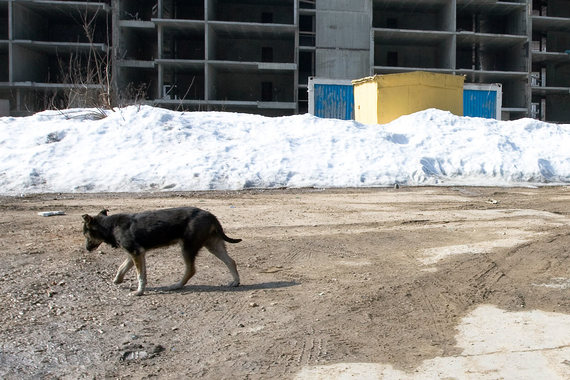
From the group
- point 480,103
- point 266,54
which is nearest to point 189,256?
point 480,103

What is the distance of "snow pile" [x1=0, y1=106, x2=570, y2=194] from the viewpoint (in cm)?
1333

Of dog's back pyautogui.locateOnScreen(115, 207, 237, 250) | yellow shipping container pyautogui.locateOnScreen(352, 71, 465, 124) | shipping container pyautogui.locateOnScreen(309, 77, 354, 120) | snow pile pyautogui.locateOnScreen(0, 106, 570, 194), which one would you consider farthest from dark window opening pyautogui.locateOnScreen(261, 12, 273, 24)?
dog's back pyautogui.locateOnScreen(115, 207, 237, 250)

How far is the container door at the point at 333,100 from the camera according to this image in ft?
93.2

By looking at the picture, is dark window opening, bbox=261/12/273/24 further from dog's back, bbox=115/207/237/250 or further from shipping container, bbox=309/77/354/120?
dog's back, bbox=115/207/237/250

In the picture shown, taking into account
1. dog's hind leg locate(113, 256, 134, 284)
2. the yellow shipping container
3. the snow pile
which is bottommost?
dog's hind leg locate(113, 256, 134, 284)

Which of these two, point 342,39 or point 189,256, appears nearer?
point 189,256

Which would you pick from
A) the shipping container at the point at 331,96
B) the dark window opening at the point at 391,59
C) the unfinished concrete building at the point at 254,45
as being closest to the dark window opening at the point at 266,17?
the unfinished concrete building at the point at 254,45

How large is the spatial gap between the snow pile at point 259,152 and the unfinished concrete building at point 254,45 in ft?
61.1

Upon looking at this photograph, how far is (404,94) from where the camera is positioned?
19984 mm

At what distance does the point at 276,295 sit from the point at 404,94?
16555 mm

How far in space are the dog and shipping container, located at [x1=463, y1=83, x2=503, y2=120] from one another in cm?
2486

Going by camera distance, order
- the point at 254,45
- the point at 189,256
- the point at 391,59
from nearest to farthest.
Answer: the point at 189,256 → the point at 254,45 → the point at 391,59

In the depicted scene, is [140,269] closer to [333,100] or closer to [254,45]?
[333,100]

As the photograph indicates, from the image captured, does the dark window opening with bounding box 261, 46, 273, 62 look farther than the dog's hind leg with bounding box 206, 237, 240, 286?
Yes
